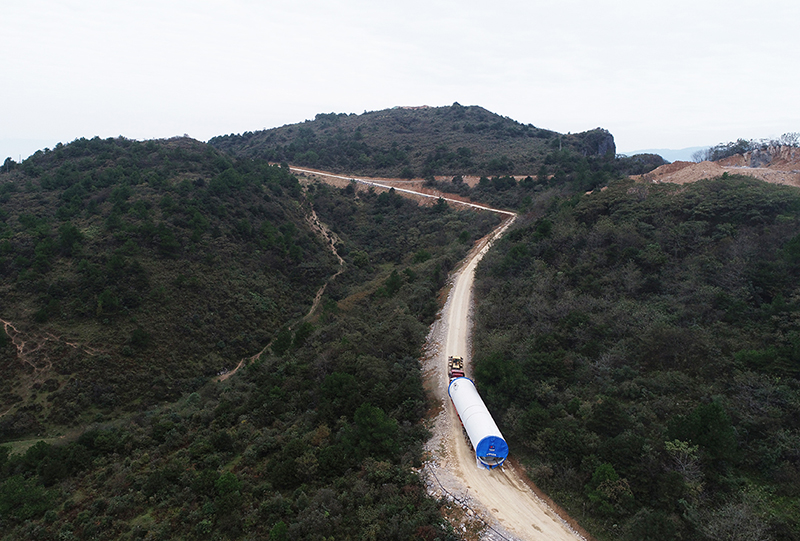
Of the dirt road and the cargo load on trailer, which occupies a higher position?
the cargo load on trailer

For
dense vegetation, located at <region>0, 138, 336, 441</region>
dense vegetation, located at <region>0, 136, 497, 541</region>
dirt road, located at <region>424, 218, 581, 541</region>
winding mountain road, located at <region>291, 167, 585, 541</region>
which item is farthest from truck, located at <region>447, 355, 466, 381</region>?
dense vegetation, located at <region>0, 138, 336, 441</region>

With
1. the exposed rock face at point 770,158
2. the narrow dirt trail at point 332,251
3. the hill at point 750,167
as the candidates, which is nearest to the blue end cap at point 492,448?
the narrow dirt trail at point 332,251

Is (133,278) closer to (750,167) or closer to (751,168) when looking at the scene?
(751,168)

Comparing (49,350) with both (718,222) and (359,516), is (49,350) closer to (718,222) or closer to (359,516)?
(359,516)

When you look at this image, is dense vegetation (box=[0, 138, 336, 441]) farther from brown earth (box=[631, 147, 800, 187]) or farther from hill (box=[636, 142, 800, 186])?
hill (box=[636, 142, 800, 186])

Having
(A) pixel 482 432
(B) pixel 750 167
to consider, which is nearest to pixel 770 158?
(B) pixel 750 167

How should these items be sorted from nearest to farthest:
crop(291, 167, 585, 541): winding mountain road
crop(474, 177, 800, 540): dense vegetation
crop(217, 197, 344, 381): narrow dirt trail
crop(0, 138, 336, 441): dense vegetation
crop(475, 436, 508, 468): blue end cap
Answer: crop(474, 177, 800, 540): dense vegetation → crop(291, 167, 585, 541): winding mountain road → crop(475, 436, 508, 468): blue end cap → crop(0, 138, 336, 441): dense vegetation → crop(217, 197, 344, 381): narrow dirt trail

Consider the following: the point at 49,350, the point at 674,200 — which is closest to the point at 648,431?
the point at 674,200
